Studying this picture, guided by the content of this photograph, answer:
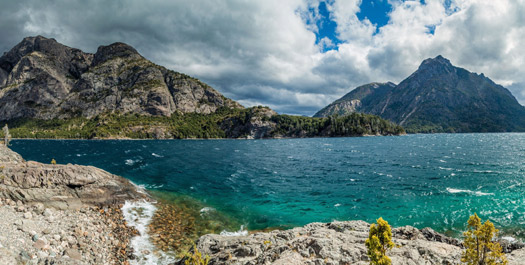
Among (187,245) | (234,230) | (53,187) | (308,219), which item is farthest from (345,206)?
(53,187)

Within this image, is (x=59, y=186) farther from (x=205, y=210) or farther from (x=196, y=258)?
(x=196, y=258)

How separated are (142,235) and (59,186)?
31.7 ft

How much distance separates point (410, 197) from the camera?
31.3 metres

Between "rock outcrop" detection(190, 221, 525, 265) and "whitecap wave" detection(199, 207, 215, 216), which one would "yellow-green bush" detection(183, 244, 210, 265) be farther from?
"whitecap wave" detection(199, 207, 215, 216)

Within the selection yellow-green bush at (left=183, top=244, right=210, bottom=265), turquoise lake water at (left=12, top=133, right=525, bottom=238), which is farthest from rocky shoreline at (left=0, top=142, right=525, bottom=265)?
turquoise lake water at (left=12, top=133, right=525, bottom=238)

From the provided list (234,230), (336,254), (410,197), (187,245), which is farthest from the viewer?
(410,197)

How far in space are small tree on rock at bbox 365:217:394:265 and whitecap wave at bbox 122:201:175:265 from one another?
13.7 meters

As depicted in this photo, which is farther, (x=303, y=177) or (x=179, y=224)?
(x=303, y=177)

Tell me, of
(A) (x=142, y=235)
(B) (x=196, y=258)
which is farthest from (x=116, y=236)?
(B) (x=196, y=258)

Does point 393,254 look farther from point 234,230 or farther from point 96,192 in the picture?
point 96,192

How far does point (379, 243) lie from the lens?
23.2 feet

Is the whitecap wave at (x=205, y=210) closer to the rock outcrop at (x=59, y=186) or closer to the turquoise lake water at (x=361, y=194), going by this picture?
the turquoise lake water at (x=361, y=194)

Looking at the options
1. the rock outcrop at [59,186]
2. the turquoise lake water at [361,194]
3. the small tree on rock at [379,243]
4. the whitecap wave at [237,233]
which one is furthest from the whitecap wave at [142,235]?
the small tree on rock at [379,243]

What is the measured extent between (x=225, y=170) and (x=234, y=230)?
33.6 meters
